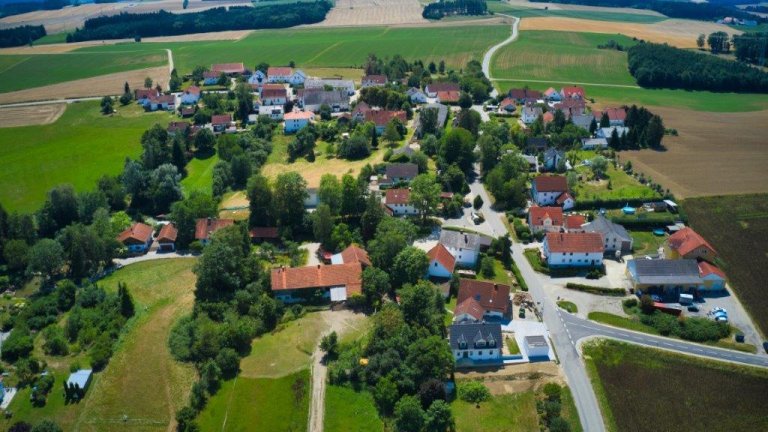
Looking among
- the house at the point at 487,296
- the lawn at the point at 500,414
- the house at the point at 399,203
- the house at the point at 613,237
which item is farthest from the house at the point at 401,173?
the lawn at the point at 500,414

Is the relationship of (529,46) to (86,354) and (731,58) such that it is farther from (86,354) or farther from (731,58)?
(86,354)

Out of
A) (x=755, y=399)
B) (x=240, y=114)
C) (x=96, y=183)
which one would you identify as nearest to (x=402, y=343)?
(x=755, y=399)

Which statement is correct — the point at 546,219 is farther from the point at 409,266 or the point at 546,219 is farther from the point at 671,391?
the point at 671,391

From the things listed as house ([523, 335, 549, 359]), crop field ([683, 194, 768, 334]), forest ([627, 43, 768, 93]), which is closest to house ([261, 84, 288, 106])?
crop field ([683, 194, 768, 334])

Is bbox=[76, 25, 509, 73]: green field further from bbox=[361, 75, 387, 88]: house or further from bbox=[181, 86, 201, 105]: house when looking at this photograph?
bbox=[181, 86, 201, 105]: house

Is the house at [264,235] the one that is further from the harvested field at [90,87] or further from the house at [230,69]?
the harvested field at [90,87]

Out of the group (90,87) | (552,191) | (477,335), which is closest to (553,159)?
(552,191)
